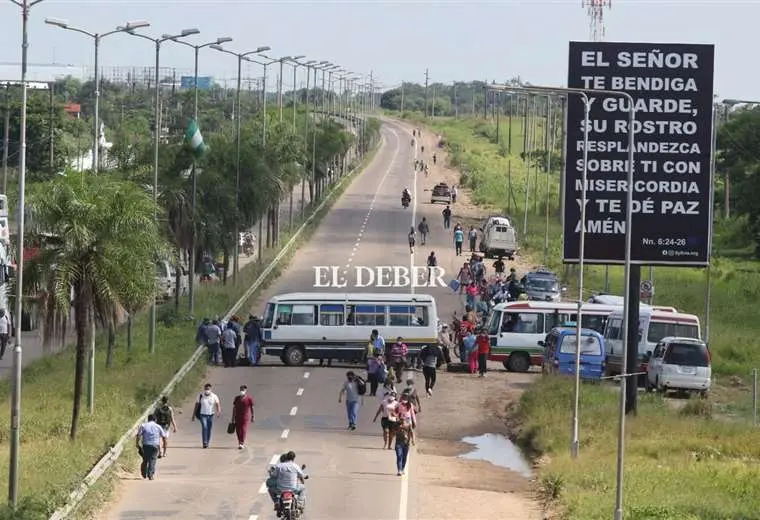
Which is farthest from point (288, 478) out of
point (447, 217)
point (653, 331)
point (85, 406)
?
point (447, 217)

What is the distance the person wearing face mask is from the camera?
33969 mm

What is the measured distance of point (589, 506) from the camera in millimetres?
27578

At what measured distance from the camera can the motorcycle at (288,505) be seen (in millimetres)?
24875

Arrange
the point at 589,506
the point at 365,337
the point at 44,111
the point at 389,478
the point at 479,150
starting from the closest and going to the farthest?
the point at 589,506 < the point at 389,478 < the point at 365,337 < the point at 44,111 < the point at 479,150

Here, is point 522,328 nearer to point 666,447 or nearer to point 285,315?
point 285,315

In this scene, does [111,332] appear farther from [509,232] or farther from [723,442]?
[509,232]

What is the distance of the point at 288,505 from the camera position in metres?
24.9

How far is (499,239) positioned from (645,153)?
1674 inches

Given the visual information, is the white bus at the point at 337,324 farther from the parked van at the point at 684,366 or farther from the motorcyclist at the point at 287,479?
the motorcyclist at the point at 287,479

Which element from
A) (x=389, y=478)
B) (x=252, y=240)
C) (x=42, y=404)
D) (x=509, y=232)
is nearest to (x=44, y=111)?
(x=252, y=240)

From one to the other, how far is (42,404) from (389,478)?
9.79m

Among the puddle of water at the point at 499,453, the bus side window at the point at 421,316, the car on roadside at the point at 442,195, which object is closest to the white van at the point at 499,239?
the car on roadside at the point at 442,195

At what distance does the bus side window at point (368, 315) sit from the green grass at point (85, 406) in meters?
5.03

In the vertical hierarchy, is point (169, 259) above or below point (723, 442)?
above
